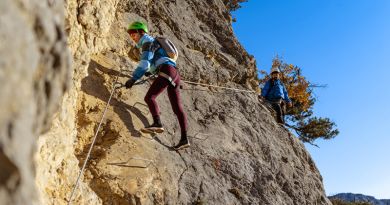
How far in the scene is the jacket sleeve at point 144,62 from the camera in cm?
687

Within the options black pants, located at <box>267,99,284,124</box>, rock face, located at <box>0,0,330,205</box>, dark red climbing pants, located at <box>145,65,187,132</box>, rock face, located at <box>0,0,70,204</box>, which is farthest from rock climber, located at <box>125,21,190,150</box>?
rock face, located at <box>0,0,70,204</box>

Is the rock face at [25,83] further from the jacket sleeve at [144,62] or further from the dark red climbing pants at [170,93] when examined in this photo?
the jacket sleeve at [144,62]

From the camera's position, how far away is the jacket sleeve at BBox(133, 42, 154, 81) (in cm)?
687

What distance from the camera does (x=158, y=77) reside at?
22.9 feet

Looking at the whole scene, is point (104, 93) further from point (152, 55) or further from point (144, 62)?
point (152, 55)

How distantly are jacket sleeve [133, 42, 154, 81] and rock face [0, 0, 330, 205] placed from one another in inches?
15.1

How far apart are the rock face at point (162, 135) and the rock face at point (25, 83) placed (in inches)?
2.2

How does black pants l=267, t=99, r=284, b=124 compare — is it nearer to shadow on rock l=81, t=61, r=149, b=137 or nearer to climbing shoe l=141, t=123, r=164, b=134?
shadow on rock l=81, t=61, r=149, b=137

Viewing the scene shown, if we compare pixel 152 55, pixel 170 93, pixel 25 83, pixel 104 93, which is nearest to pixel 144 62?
pixel 152 55

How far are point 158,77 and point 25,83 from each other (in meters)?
5.40

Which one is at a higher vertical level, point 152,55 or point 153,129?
point 152,55

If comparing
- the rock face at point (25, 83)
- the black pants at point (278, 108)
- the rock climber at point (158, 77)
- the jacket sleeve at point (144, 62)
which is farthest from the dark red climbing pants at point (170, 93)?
the rock face at point (25, 83)

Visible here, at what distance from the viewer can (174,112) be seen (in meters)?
7.06

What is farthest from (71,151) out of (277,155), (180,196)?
(277,155)
